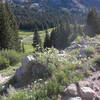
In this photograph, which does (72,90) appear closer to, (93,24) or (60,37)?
(93,24)

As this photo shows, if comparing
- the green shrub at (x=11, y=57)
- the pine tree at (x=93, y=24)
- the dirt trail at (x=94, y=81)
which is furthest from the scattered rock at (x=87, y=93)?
the pine tree at (x=93, y=24)

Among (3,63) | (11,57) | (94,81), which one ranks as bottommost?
(11,57)

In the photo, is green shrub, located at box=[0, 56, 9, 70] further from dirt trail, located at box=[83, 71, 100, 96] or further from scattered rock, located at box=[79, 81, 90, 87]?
scattered rock, located at box=[79, 81, 90, 87]

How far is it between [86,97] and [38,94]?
1.33 m

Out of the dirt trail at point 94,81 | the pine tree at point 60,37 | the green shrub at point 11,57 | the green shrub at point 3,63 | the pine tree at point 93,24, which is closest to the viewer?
the dirt trail at point 94,81

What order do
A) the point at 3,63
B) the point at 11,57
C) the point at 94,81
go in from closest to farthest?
the point at 94,81, the point at 3,63, the point at 11,57

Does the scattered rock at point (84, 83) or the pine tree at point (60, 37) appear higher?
the scattered rock at point (84, 83)

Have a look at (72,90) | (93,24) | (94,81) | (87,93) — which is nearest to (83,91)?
(87,93)

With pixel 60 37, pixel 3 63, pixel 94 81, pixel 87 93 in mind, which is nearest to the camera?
pixel 87 93

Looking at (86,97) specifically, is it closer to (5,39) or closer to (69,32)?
(5,39)

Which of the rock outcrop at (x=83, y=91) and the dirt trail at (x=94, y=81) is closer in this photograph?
the rock outcrop at (x=83, y=91)

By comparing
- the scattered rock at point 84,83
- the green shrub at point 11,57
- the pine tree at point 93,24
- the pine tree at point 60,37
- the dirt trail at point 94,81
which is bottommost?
the pine tree at point 60,37

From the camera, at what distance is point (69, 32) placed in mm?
50781

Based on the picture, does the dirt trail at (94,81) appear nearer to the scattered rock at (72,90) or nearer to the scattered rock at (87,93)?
the scattered rock at (87,93)
